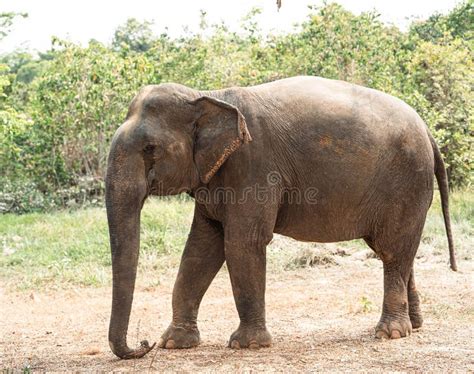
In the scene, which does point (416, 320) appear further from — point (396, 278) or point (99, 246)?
point (99, 246)

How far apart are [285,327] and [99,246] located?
17.8 feet

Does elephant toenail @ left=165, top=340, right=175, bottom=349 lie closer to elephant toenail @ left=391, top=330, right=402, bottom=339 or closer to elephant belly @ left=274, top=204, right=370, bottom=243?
elephant belly @ left=274, top=204, right=370, bottom=243

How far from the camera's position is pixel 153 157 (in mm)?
6395

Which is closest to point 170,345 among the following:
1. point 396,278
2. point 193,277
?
point 193,277

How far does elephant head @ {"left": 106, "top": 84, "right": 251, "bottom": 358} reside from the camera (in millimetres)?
6074

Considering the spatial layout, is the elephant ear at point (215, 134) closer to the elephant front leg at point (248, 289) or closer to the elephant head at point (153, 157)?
the elephant head at point (153, 157)

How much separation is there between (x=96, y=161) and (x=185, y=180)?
12.5 m

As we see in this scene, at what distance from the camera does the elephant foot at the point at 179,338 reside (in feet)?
23.4

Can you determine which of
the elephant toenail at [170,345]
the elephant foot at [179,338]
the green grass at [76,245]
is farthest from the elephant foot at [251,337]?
the green grass at [76,245]

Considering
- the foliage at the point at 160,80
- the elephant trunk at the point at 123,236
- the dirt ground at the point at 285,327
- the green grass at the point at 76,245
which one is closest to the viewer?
the elephant trunk at the point at 123,236

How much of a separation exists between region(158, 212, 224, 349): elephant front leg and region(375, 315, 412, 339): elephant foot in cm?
151
